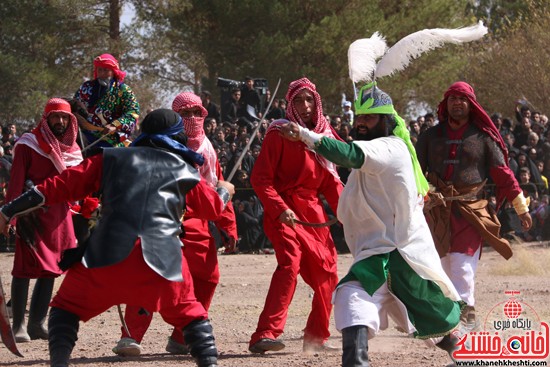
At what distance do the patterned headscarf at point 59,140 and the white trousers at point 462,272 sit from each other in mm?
2807

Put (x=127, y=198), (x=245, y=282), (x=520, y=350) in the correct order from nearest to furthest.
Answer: (x=127, y=198)
(x=520, y=350)
(x=245, y=282)

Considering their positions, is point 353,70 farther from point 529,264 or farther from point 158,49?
point 158,49

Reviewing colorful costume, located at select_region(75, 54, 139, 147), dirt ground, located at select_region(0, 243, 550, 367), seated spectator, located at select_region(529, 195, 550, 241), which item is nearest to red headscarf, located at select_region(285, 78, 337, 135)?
dirt ground, located at select_region(0, 243, 550, 367)

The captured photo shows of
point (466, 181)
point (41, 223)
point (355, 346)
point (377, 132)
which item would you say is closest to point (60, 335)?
point (355, 346)

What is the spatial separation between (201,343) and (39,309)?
3.10m

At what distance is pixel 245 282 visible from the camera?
42.3ft

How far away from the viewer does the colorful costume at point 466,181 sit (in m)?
8.71

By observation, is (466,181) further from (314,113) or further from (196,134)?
(196,134)

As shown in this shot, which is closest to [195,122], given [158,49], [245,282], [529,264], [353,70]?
[353,70]

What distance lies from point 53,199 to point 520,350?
3166mm

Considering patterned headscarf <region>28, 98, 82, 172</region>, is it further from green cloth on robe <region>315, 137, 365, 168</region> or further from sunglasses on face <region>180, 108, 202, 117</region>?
green cloth on robe <region>315, 137, 365, 168</region>

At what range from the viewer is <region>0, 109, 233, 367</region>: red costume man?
588 cm

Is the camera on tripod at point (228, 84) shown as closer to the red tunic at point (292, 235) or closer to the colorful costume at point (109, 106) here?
the colorful costume at point (109, 106)

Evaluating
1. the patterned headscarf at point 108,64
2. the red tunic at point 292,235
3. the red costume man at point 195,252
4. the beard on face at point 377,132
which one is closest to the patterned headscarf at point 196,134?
the red costume man at point 195,252
